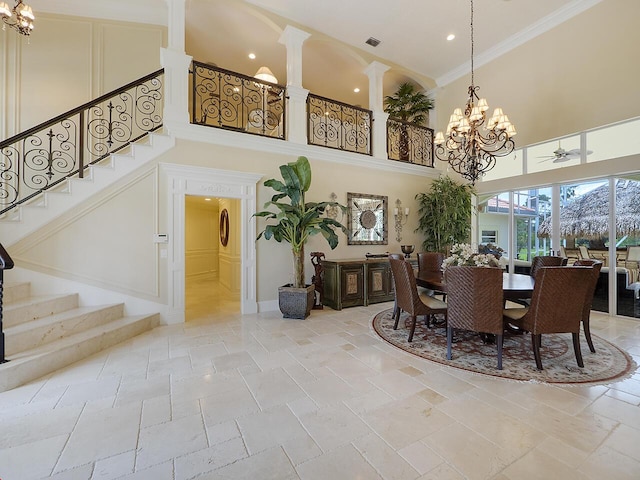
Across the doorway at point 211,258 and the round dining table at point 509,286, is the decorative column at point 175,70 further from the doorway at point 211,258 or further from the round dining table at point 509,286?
the round dining table at point 509,286

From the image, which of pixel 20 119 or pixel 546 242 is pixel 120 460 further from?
pixel 546 242

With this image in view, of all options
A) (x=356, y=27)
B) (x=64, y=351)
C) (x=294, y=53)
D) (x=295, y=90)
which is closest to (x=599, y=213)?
(x=356, y=27)

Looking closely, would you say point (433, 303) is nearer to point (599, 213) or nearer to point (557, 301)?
point (557, 301)

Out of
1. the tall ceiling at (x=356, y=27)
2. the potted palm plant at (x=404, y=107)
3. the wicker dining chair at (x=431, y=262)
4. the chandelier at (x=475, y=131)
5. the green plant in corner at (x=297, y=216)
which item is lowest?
the wicker dining chair at (x=431, y=262)

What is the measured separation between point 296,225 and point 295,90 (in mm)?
2787

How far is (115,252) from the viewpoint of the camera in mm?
4039

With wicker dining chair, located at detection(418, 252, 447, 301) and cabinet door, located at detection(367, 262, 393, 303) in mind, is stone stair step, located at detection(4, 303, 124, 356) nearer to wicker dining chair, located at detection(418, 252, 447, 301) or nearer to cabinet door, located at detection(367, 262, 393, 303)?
cabinet door, located at detection(367, 262, 393, 303)

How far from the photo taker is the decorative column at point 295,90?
17.7 feet

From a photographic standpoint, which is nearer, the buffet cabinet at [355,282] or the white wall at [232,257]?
the buffet cabinet at [355,282]

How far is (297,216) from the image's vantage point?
472cm

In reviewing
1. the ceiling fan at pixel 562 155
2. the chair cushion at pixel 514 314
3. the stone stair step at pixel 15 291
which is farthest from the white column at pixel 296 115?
the ceiling fan at pixel 562 155

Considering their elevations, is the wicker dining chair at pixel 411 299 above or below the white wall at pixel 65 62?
below

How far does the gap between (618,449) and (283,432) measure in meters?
2.17

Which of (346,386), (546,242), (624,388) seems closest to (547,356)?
(624,388)
